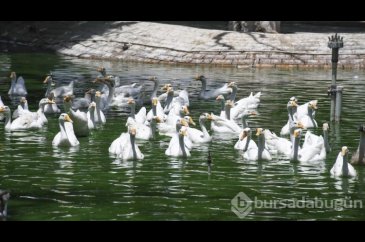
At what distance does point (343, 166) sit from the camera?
19688 millimetres

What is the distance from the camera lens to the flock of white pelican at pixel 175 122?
2147 cm

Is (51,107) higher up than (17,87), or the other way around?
(17,87)

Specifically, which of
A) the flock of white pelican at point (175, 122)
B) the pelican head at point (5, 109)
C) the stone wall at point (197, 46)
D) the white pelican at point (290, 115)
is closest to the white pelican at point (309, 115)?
the flock of white pelican at point (175, 122)

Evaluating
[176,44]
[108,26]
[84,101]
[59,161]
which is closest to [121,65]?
[176,44]

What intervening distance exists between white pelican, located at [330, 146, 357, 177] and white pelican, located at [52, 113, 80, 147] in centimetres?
583

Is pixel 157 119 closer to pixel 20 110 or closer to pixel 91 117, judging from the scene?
pixel 91 117

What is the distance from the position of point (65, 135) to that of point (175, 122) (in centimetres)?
316

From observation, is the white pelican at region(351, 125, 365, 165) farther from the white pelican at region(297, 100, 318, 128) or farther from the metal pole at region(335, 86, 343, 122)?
the metal pole at region(335, 86, 343, 122)

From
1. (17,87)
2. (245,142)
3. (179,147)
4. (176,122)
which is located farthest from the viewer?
(17,87)

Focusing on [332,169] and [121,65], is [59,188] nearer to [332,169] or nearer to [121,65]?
[332,169]

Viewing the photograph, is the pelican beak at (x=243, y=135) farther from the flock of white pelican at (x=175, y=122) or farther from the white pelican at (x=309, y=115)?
the white pelican at (x=309, y=115)

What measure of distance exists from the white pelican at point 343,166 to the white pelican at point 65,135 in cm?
583

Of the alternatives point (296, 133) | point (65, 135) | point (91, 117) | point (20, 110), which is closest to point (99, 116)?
point (91, 117)

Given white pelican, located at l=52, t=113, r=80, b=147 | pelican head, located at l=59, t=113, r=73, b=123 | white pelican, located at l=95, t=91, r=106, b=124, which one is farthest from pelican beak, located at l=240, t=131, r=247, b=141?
white pelican, located at l=95, t=91, r=106, b=124
